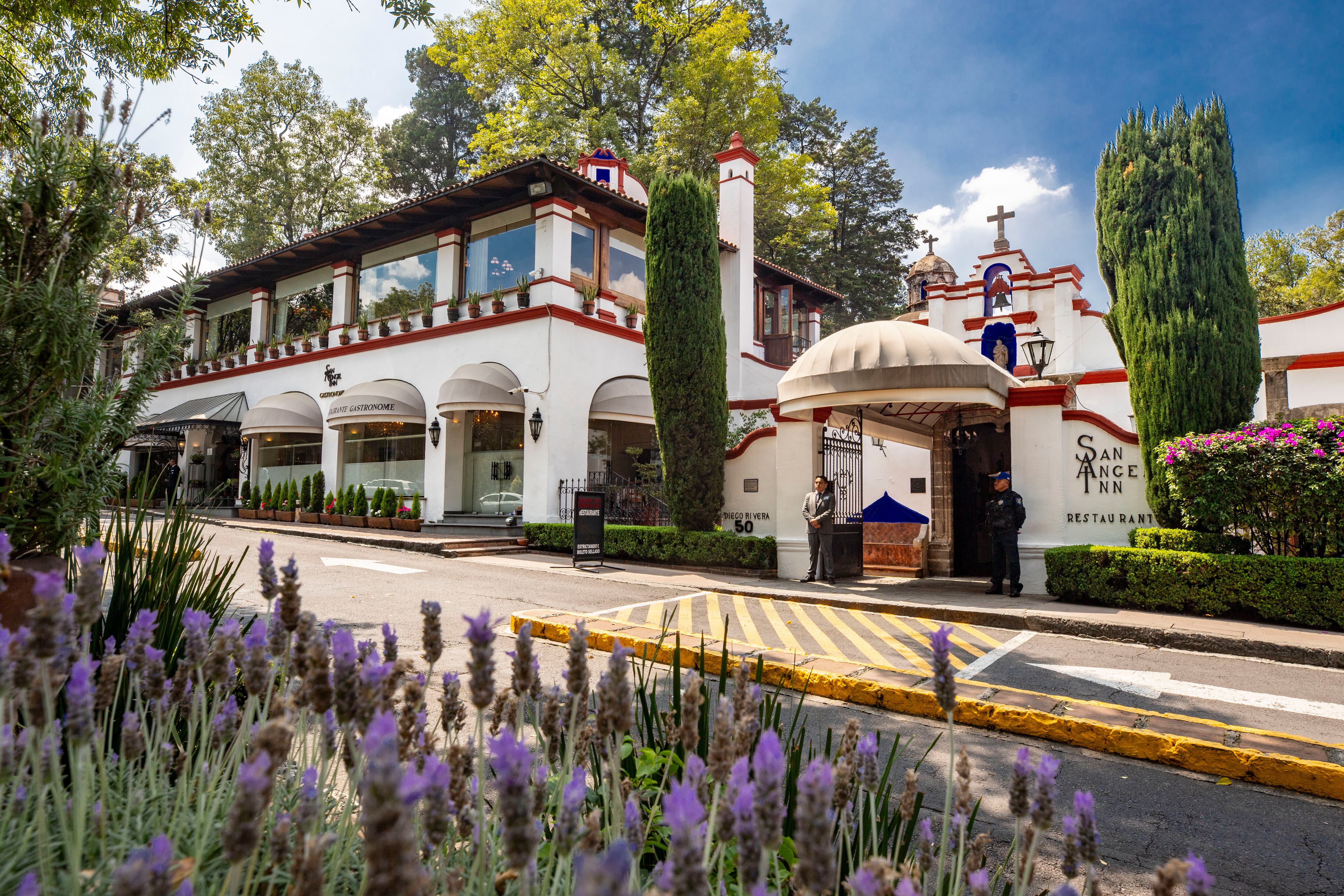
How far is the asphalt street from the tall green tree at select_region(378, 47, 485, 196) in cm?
3257

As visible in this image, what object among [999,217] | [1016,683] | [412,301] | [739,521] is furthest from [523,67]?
[1016,683]

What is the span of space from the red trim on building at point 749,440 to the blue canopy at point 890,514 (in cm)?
266

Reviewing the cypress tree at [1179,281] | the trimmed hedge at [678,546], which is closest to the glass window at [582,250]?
the trimmed hedge at [678,546]

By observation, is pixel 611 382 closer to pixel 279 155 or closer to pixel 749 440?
pixel 749 440

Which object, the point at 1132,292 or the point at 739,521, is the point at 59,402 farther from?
the point at 1132,292

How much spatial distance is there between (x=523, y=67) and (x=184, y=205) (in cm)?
2677

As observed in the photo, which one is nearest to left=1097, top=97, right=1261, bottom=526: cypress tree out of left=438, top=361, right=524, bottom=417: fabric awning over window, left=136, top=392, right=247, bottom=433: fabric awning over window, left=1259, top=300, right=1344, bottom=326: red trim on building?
left=1259, top=300, right=1344, bottom=326: red trim on building

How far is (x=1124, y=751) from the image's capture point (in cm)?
435

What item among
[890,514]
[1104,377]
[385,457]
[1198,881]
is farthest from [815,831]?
[1104,377]

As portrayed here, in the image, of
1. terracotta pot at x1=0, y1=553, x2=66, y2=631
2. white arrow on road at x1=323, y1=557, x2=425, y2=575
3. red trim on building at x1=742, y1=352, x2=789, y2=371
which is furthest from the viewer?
red trim on building at x1=742, y1=352, x2=789, y2=371

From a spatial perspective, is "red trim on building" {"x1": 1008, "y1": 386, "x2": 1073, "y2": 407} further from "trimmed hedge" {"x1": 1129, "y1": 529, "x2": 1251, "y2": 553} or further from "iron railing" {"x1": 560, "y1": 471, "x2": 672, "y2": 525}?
"iron railing" {"x1": 560, "y1": 471, "x2": 672, "y2": 525}

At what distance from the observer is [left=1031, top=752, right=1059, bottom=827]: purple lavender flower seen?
1329mm

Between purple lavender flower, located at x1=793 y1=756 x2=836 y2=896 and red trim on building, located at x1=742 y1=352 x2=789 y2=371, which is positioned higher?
red trim on building, located at x1=742 y1=352 x2=789 y2=371

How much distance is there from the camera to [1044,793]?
1345mm
